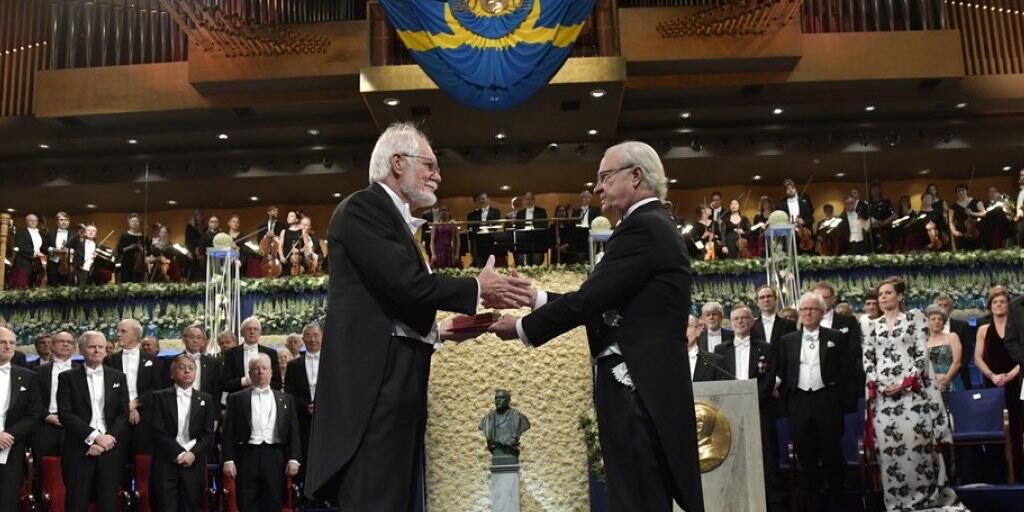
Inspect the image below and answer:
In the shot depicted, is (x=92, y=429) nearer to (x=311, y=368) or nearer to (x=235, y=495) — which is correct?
(x=235, y=495)

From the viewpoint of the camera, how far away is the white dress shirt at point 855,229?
46.2 ft

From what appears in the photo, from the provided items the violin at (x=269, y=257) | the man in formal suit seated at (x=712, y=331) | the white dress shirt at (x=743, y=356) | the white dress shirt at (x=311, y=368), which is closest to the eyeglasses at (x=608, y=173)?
the white dress shirt at (x=743, y=356)

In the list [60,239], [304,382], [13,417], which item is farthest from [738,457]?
[60,239]

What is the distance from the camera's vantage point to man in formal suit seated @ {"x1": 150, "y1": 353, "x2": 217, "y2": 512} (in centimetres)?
750

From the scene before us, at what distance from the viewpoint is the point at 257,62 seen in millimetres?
15047

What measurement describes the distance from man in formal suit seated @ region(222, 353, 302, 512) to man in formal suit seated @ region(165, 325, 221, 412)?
3.04 feet

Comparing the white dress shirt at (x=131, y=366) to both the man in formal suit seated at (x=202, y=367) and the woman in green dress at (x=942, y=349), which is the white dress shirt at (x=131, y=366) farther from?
the woman in green dress at (x=942, y=349)

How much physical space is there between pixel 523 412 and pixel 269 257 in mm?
5580

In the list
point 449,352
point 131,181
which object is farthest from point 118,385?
point 131,181

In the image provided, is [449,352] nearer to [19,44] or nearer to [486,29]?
[486,29]

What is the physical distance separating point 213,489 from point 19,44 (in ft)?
37.3

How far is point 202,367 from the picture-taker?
8.80m

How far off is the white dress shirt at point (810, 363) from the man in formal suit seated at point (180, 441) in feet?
14.3

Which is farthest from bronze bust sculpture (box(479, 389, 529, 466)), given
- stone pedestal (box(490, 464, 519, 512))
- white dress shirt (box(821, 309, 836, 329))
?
white dress shirt (box(821, 309, 836, 329))
